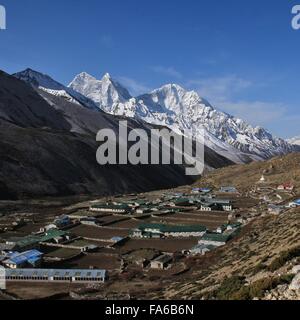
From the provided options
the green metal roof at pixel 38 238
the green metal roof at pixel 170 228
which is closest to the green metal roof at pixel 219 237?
the green metal roof at pixel 170 228

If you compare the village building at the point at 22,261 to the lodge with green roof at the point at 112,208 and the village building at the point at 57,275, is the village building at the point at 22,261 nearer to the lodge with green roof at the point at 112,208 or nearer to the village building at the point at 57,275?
the village building at the point at 57,275

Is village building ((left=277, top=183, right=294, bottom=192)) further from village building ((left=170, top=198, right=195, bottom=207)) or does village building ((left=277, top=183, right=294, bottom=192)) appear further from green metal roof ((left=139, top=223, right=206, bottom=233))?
green metal roof ((left=139, top=223, right=206, bottom=233))

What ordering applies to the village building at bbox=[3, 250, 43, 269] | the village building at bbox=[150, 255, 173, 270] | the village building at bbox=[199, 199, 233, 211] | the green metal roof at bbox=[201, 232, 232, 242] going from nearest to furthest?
the village building at bbox=[150, 255, 173, 270] < the village building at bbox=[3, 250, 43, 269] < the green metal roof at bbox=[201, 232, 232, 242] < the village building at bbox=[199, 199, 233, 211]

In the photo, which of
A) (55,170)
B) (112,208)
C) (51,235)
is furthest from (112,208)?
(55,170)

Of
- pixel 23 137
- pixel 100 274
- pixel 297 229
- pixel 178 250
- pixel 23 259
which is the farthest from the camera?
pixel 23 137

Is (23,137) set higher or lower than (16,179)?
higher

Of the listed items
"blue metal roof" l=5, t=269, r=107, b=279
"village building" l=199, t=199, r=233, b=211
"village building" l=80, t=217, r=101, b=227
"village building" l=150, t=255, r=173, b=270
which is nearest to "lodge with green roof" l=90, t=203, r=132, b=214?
"village building" l=80, t=217, r=101, b=227
